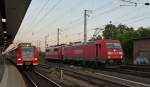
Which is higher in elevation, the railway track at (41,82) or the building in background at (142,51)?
the building in background at (142,51)

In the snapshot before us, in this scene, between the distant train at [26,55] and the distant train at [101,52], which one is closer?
the distant train at [26,55]

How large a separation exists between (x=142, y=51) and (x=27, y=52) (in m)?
22.3

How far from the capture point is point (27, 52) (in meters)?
36.6

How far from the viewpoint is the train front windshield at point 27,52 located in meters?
36.4

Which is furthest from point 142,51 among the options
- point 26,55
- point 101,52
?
point 26,55

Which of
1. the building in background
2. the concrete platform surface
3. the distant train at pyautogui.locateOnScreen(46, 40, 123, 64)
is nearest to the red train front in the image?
the distant train at pyautogui.locateOnScreen(46, 40, 123, 64)

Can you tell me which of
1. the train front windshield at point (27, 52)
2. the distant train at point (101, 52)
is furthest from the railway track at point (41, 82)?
the distant train at point (101, 52)

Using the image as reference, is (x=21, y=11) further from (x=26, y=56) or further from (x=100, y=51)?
(x=100, y=51)

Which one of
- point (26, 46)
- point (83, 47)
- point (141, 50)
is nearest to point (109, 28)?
point (141, 50)

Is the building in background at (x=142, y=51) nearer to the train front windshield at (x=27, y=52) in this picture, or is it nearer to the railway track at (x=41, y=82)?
the train front windshield at (x=27, y=52)

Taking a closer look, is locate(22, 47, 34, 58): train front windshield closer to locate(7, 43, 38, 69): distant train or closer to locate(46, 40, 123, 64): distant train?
locate(7, 43, 38, 69): distant train

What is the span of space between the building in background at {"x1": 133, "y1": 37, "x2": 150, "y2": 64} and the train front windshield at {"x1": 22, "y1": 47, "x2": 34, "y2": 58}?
20.2 meters

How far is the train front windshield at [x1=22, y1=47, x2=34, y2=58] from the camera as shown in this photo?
3644 cm

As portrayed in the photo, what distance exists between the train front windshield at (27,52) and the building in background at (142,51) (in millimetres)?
20225
